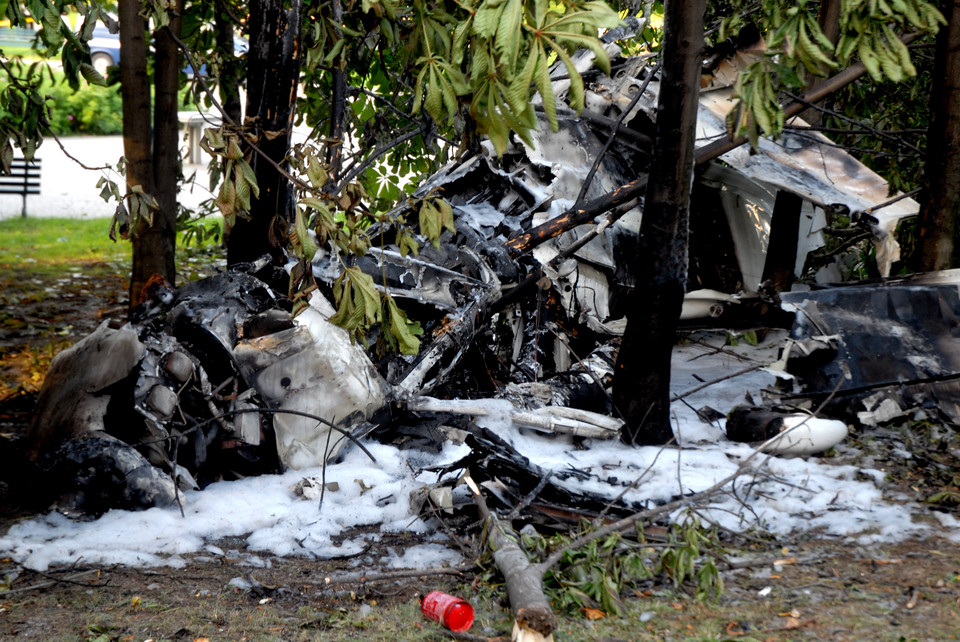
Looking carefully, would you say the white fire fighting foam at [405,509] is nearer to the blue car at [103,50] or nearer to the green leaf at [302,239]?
the green leaf at [302,239]

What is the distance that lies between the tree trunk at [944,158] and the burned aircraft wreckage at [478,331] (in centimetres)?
48

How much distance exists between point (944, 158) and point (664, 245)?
2.43m

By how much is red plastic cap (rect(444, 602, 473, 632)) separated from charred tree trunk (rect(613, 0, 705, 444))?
2.13m

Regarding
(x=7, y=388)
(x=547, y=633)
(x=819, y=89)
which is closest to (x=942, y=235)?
(x=819, y=89)

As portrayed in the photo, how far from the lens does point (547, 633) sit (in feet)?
8.73

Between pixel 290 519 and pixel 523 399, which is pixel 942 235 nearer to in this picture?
pixel 523 399

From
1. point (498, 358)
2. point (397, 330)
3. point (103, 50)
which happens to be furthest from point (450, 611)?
point (103, 50)

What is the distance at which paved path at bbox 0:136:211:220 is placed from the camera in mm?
13266

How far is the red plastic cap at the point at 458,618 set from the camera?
286 cm

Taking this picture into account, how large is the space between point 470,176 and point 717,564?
12.0ft

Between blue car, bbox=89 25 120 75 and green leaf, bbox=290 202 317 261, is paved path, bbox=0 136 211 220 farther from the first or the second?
green leaf, bbox=290 202 317 261

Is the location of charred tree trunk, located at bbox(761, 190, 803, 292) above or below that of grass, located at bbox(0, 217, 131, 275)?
above

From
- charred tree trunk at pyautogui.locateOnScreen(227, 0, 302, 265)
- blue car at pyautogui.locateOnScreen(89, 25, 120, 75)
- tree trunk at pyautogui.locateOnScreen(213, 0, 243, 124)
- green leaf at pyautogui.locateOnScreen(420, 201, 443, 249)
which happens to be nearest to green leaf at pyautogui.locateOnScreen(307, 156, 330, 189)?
green leaf at pyautogui.locateOnScreen(420, 201, 443, 249)

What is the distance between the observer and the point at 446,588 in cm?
325
